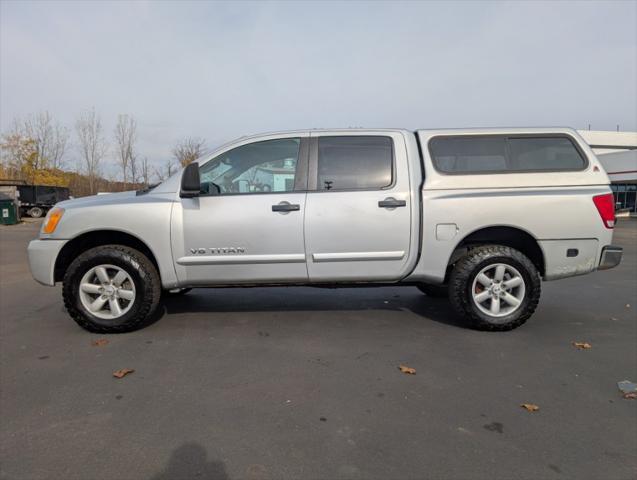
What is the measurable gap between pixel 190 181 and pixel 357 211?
1624mm

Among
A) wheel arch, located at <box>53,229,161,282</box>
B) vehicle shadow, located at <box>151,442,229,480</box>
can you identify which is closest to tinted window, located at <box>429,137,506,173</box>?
wheel arch, located at <box>53,229,161,282</box>

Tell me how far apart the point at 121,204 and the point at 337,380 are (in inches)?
106

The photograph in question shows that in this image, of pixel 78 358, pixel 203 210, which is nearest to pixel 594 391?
pixel 203 210

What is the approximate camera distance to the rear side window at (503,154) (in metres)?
4.17

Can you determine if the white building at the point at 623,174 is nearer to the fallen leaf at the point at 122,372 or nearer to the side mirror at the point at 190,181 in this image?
the side mirror at the point at 190,181

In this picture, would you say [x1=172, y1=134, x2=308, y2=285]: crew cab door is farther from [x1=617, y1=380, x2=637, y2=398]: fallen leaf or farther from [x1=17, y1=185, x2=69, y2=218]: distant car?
[x1=17, y1=185, x2=69, y2=218]: distant car

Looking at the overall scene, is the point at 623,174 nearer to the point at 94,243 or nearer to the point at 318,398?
the point at 318,398

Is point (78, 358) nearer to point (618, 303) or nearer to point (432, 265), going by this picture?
point (432, 265)

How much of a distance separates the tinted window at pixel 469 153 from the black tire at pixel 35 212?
27.1m

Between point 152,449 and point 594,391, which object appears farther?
point 594,391

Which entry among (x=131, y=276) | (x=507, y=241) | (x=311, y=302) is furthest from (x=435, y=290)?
(x=131, y=276)

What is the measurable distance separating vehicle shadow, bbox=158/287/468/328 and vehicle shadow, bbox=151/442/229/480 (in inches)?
105

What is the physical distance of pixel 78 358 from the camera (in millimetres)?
3541

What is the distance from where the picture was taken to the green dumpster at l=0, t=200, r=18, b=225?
813 inches
